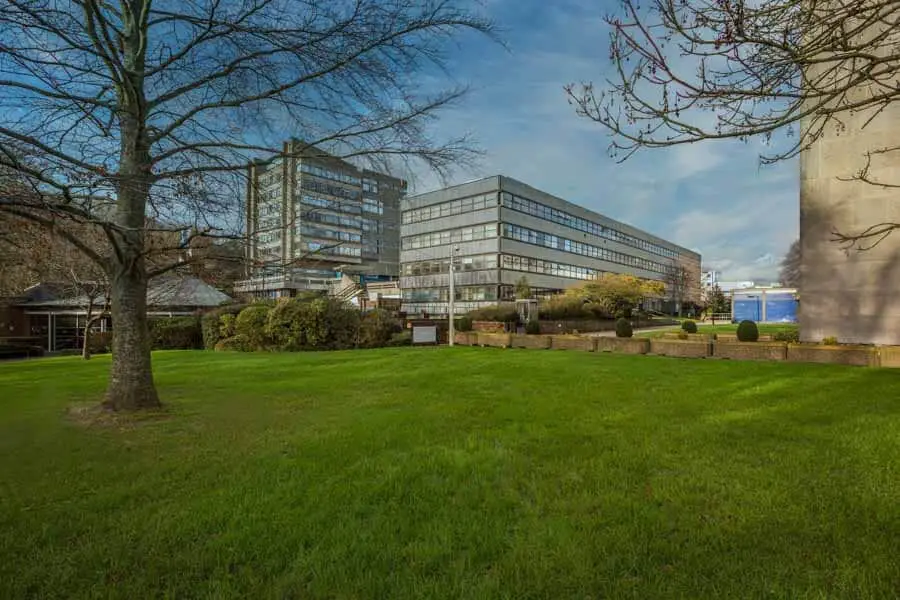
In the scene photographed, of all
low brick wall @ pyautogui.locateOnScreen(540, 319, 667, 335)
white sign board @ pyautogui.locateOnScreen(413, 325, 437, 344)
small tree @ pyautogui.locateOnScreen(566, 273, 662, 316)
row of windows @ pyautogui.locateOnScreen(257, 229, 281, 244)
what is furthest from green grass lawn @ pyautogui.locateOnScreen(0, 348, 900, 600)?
small tree @ pyautogui.locateOnScreen(566, 273, 662, 316)

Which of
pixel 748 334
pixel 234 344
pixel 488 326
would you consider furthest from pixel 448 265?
pixel 748 334

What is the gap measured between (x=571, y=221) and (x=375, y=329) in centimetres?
4855

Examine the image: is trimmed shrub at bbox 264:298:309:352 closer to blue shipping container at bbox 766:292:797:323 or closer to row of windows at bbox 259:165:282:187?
row of windows at bbox 259:165:282:187


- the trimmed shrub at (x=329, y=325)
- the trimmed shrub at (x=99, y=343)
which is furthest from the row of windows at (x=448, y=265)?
the trimmed shrub at (x=99, y=343)

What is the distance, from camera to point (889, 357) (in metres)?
12.3

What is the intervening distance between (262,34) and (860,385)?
12378 mm

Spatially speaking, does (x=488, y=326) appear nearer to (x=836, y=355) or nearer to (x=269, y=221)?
(x=836, y=355)

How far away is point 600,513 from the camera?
339 cm

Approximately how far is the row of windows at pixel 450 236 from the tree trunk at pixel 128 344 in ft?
159

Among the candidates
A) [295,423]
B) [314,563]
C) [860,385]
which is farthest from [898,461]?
[295,423]

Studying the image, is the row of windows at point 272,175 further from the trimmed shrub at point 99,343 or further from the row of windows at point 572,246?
the row of windows at point 572,246

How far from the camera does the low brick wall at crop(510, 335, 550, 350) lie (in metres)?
21.7

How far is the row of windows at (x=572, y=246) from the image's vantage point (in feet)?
184

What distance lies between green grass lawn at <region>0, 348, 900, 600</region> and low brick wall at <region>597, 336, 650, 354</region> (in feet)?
34.3
